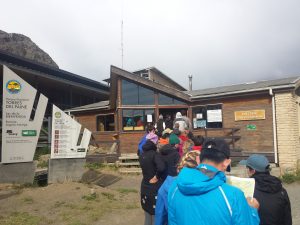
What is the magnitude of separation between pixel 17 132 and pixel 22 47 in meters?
34.5

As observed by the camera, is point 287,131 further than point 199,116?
No

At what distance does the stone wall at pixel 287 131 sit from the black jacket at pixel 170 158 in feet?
30.4

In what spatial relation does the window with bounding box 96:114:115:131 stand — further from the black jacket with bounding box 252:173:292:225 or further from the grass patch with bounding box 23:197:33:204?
the black jacket with bounding box 252:173:292:225

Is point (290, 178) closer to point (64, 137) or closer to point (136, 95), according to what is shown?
point (136, 95)

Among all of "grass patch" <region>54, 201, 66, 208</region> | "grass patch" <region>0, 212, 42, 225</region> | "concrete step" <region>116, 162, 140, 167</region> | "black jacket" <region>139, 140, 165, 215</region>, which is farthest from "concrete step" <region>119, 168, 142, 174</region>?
"black jacket" <region>139, 140, 165, 215</region>

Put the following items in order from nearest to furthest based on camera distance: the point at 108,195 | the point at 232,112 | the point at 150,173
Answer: the point at 150,173
the point at 108,195
the point at 232,112

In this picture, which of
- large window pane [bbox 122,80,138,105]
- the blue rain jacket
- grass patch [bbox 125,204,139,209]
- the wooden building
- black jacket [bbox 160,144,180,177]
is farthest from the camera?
large window pane [bbox 122,80,138,105]

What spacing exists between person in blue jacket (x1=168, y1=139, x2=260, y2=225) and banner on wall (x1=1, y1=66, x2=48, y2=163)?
8.42 meters

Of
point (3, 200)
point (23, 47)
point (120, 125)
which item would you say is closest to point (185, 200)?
point (3, 200)

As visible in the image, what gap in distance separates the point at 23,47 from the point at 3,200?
36.7 m

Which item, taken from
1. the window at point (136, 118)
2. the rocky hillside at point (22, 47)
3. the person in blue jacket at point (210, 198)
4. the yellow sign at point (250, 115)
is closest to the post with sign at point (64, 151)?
the window at point (136, 118)

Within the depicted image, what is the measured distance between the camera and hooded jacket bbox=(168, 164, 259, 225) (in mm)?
2174

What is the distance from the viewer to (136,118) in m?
16.1

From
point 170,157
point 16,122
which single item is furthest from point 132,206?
point 16,122
